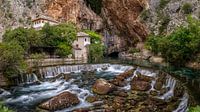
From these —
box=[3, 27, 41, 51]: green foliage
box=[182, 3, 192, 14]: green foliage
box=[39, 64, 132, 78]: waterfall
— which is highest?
box=[182, 3, 192, 14]: green foliage

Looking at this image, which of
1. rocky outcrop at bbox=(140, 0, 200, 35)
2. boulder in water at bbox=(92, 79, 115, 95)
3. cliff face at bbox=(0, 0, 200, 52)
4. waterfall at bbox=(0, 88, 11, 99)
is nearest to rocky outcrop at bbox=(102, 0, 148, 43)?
cliff face at bbox=(0, 0, 200, 52)

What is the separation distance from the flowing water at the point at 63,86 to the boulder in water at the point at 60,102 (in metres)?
0.58

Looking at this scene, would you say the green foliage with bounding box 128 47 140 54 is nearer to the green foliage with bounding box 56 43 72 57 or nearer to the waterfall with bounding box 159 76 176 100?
the green foliage with bounding box 56 43 72 57

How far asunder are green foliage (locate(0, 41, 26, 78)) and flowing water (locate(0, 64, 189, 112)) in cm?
175

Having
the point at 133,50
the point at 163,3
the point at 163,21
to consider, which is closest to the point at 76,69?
the point at 163,21

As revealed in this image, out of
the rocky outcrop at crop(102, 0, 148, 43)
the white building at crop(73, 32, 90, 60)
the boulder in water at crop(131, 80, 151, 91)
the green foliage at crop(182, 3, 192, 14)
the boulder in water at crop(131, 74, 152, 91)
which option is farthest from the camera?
the rocky outcrop at crop(102, 0, 148, 43)

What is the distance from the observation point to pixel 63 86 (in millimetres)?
35938

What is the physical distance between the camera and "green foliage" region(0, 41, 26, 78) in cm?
3519

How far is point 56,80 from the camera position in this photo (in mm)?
39031

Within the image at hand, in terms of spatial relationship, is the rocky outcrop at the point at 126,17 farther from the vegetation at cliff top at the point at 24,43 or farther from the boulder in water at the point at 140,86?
the boulder in water at the point at 140,86

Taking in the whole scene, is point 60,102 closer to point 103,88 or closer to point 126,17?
point 103,88

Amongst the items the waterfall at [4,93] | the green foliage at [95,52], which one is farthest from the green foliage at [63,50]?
the waterfall at [4,93]

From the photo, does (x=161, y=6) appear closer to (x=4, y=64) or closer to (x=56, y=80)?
(x=56, y=80)

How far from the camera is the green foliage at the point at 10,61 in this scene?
3519 cm
